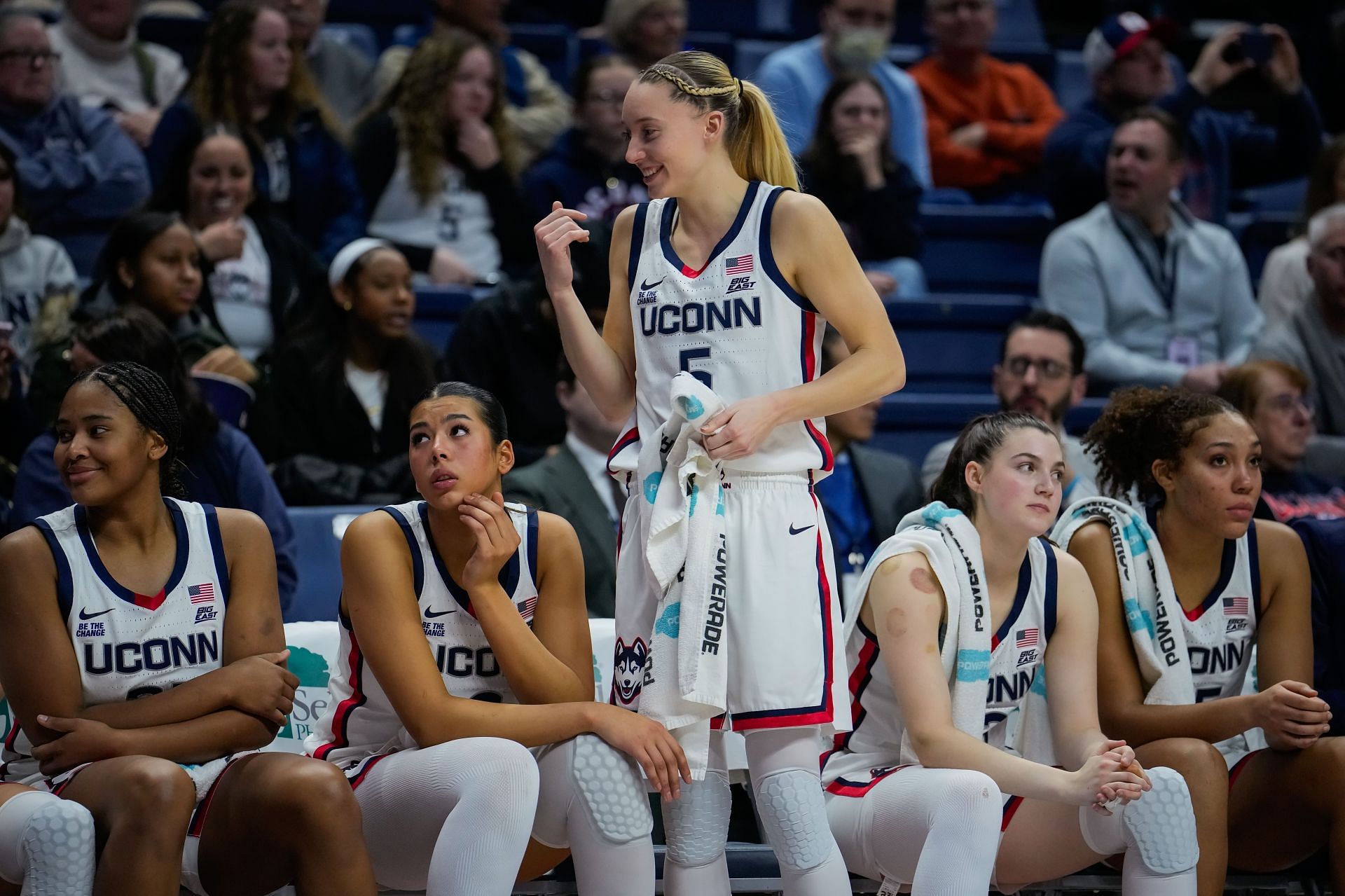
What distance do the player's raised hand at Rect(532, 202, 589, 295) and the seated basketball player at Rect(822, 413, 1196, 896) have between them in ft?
2.79

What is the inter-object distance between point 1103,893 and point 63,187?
4.14 metres

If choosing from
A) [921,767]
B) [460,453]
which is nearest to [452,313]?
[460,453]

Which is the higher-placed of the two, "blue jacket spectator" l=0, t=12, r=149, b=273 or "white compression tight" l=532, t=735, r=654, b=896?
"blue jacket spectator" l=0, t=12, r=149, b=273

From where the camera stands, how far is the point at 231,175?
5.44m

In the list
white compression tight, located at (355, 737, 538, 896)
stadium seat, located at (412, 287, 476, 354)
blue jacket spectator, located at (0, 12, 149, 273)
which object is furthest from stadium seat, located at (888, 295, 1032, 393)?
white compression tight, located at (355, 737, 538, 896)

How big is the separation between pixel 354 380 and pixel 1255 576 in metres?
2.69

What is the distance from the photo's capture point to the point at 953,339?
6.40 meters

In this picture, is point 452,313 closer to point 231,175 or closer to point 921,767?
point 231,175

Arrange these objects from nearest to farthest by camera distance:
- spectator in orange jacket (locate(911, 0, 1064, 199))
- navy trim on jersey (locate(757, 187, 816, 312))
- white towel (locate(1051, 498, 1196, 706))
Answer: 1. navy trim on jersey (locate(757, 187, 816, 312))
2. white towel (locate(1051, 498, 1196, 706))
3. spectator in orange jacket (locate(911, 0, 1064, 199))

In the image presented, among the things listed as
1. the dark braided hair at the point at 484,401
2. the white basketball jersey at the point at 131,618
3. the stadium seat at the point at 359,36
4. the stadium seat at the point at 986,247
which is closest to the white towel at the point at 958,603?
the dark braided hair at the point at 484,401

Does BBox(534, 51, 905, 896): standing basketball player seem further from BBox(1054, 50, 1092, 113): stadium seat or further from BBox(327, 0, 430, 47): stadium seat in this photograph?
BBox(1054, 50, 1092, 113): stadium seat

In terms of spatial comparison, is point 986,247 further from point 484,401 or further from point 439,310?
point 484,401

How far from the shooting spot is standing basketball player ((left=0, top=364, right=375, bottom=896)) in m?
2.78

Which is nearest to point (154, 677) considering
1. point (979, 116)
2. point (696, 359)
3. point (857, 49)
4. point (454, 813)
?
point (454, 813)
